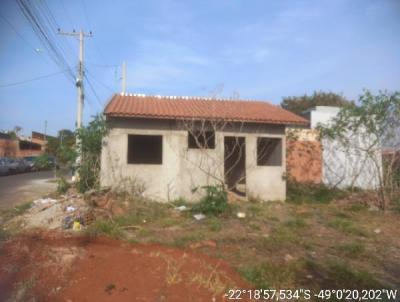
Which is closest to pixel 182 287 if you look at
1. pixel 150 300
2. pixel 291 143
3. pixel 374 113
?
pixel 150 300

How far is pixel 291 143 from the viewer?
49.4 feet

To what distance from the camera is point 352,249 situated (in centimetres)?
711

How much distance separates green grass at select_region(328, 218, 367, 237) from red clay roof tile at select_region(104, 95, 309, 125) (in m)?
3.98

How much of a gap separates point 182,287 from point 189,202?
262 inches

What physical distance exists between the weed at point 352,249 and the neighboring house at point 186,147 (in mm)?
4671

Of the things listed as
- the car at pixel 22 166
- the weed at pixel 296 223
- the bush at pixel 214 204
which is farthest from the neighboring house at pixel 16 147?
the weed at pixel 296 223

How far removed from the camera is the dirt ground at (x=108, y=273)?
186 inches

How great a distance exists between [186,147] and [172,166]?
78 cm

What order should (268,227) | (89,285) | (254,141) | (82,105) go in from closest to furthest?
(89,285)
(268,227)
(254,141)
(82,105)

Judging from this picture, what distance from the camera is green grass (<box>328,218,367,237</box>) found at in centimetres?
862

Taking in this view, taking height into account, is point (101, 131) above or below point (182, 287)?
above

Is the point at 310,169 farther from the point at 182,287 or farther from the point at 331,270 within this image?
the point at 182,287

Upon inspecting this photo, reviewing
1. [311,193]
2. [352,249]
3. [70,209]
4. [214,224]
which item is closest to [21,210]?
[70,209]

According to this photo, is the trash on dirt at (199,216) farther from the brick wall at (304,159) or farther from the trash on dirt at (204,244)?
the brick wall at (304,159)
